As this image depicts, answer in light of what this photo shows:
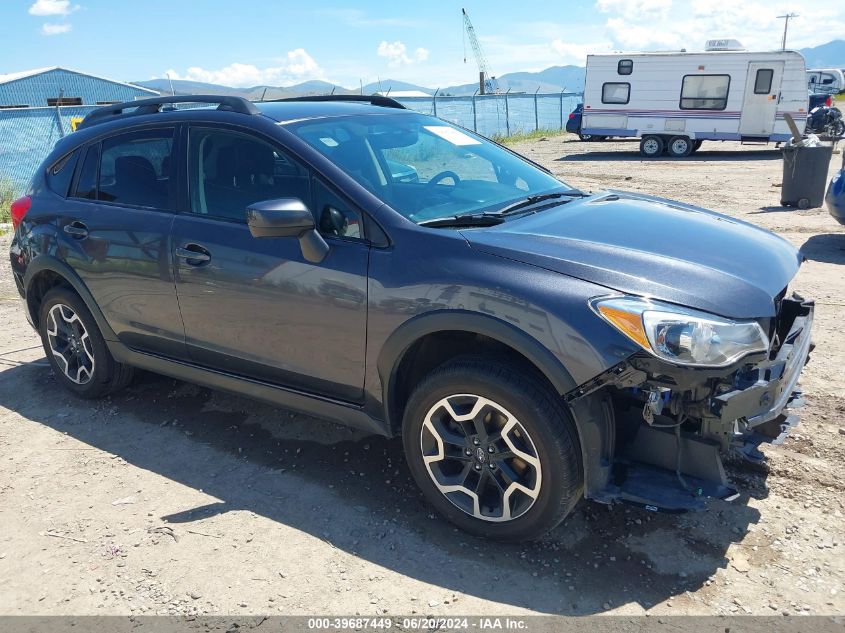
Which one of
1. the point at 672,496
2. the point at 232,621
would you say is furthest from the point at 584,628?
the point at 232,621

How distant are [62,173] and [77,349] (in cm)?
119

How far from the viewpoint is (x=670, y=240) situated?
9.80 feet

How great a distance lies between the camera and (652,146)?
20875 millimetres

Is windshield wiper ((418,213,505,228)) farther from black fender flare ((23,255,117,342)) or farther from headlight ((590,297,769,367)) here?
black fender flare ((23,255,117,342))

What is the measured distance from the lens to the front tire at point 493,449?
2658 mm

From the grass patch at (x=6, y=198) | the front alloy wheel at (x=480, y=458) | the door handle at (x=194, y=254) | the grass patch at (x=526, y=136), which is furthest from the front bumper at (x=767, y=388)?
the grass patch at (x=526, y=136)

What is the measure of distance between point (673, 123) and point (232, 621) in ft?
68.3

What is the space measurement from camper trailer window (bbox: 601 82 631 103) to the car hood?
19152mm

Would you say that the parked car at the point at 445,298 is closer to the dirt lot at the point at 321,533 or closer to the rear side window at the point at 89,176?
the rear side window at the point at 89,176

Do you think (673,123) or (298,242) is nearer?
(298,242)

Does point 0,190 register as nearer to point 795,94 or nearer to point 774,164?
point 774,164

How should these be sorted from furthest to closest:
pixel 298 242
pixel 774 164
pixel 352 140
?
pixel 774 164
pixel 352 140
pixel 298 242

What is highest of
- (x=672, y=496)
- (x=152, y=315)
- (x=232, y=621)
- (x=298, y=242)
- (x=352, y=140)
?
(x=352, y=140)

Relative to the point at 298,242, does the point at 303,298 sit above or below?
below
